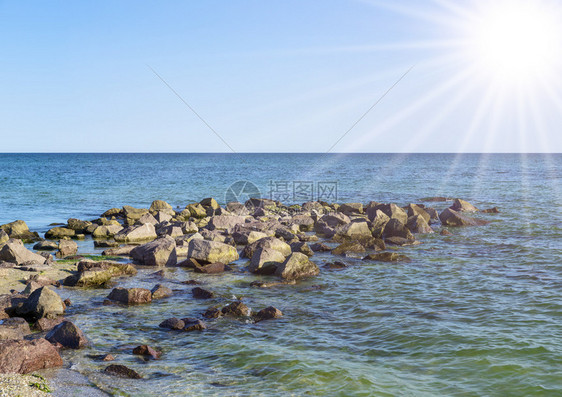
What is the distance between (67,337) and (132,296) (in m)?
2.75

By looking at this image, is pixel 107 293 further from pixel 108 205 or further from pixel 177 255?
pixel 108 205

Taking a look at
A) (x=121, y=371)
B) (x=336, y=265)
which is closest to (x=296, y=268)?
(x=336, y=265)

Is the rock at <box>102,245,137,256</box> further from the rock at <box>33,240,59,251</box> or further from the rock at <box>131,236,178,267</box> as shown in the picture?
the rock at <box>33,240,59,251</box>

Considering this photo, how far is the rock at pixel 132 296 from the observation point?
35.4ft

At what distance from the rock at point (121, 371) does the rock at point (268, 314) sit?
127 inches

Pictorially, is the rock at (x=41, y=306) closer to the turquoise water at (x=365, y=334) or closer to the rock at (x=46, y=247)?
the turquoise water at (x=365, y=334)

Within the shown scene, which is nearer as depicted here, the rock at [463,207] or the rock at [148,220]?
the rock at [148,220]

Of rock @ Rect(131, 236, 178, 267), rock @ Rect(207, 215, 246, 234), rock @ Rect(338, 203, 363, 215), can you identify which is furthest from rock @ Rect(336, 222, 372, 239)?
rock @ Rect(131, 236, 178, 267)

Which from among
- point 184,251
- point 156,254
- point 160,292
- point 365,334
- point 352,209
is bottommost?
point 365,334

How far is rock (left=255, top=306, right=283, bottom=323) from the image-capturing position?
9742 millimetres

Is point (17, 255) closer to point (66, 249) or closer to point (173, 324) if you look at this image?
point (66, 249)

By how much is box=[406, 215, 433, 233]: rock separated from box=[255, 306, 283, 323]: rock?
13.5 metres

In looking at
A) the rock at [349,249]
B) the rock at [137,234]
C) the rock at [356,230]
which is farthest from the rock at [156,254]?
the rock at [356,230]

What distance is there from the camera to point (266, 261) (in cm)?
1397
